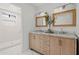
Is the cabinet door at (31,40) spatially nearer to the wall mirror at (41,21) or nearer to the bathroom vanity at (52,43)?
the bathroom vanity at (52,43)

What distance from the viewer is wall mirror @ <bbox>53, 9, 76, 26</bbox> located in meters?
1.51

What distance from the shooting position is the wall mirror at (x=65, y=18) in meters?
1.51

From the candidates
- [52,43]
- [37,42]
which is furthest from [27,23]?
[52,43]

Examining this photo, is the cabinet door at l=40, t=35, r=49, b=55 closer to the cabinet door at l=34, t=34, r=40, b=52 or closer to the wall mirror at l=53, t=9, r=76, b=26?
the cabinet door at l=34, t=34, r=40, b=52

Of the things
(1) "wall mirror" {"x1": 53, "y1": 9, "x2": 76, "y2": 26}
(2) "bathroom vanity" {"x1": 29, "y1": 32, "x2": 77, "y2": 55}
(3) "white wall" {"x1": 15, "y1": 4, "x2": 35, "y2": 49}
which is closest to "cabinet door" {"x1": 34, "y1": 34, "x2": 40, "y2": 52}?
(2) "bathroom vanity" {"x1": 29, "y1": 32, "x2": 77, "y2": 55}

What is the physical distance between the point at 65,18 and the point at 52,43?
0.40 meters

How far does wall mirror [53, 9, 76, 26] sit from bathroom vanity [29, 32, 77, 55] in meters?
0.17

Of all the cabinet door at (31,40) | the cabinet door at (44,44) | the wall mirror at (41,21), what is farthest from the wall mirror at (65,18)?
the cabinet door at (31,40)

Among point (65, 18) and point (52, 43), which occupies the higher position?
point (65, 18)

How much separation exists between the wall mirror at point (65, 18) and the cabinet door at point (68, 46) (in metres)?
0.23

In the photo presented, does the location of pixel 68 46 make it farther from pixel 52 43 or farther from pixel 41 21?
pixel 41 21

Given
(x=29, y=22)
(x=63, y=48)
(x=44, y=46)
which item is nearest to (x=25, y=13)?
(x=29, y=22)

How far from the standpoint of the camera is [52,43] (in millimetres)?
1578

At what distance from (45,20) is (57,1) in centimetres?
32
